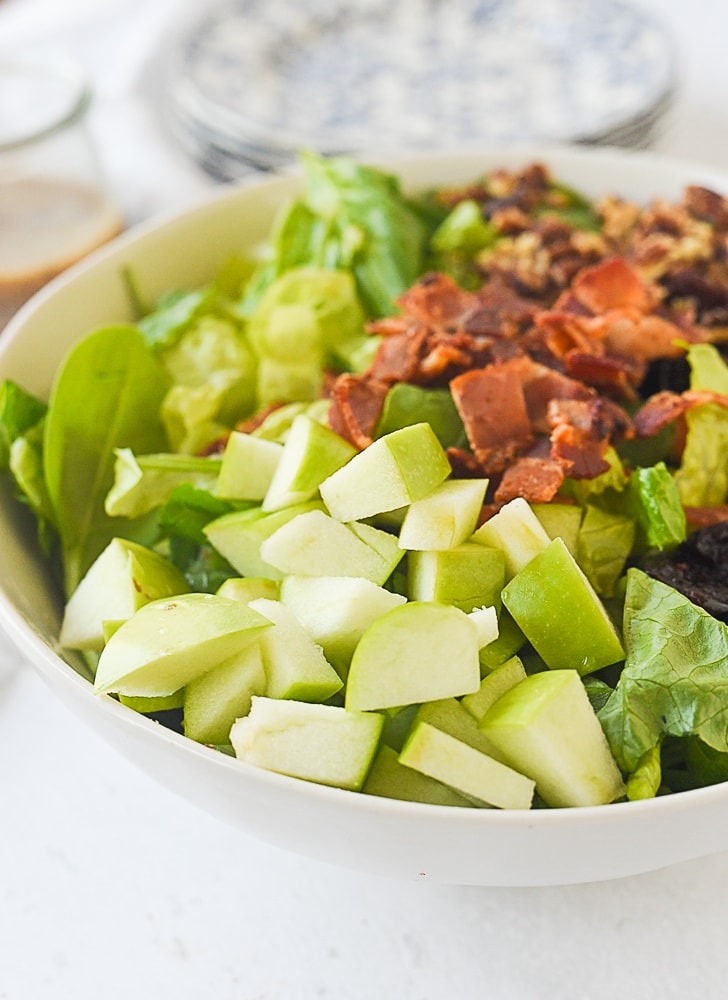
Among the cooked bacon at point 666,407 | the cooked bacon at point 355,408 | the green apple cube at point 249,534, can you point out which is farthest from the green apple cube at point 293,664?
the cooked bacon at point 666,407

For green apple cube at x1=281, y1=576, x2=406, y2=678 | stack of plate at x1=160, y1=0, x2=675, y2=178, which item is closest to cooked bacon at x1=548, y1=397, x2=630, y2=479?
green apple cube at x1=281, y1=576, x2=406, y2=678

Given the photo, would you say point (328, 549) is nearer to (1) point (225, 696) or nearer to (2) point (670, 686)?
(1) point (225, 696)

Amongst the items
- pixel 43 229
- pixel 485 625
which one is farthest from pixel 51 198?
pixel 485 625

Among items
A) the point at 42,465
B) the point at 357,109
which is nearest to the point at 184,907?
the point at 42,465

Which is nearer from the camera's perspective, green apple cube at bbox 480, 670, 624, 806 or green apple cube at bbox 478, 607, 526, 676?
green apple cube at bbox 480, 670, 624, 806

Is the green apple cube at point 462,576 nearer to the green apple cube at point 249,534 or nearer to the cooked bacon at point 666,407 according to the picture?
the green apple cube at point 249,534

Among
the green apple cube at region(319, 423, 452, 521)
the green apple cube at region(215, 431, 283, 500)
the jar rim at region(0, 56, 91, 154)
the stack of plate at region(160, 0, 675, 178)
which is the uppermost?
the jar rim at region(0, 56, 91, 154)

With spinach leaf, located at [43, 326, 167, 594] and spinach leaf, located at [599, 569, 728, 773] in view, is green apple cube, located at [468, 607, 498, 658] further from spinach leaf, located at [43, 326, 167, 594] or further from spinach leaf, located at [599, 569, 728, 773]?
spinach leaf, located at [43, 326, 167, 594]
